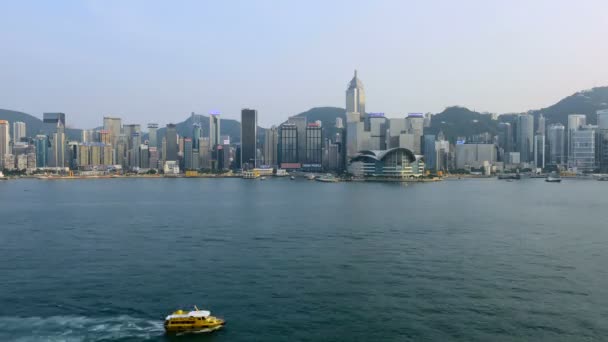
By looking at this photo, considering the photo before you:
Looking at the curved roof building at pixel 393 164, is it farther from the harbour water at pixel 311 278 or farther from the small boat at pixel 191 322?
the small boat at pixel 191 322

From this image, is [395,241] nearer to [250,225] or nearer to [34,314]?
[250,225]

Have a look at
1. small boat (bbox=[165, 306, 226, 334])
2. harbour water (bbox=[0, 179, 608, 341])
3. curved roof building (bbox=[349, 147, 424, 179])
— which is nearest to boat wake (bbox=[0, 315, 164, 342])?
harbour water (bbox=[0, 179, 608, 341])

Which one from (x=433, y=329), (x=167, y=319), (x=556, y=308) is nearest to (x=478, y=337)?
(x=433, y=329)

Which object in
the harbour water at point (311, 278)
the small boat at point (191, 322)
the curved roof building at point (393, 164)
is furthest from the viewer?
the curved roof building at point (393, 164)

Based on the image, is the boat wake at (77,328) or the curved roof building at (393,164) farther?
the curved roof building at (393,164)

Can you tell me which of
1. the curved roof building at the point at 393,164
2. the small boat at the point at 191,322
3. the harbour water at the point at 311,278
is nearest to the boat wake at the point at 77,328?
the harbour water at the point at 311,278

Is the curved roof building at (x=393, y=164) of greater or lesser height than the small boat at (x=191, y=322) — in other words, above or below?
above
